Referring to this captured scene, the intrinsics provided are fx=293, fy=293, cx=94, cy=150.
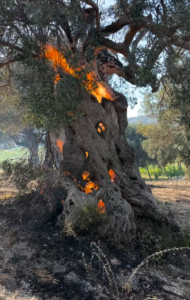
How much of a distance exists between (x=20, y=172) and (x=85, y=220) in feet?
8.47

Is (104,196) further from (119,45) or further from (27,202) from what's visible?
(119,45)

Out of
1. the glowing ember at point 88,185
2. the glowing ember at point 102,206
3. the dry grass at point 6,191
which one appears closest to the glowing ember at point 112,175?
the glowing ember at point 88,185

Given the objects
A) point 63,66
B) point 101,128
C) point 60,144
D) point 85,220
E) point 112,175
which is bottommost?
point 85,220

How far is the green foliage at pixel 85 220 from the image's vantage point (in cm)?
593

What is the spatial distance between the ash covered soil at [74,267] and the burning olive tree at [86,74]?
1.95 feet

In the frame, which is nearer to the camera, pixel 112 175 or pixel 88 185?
pixel 88 185

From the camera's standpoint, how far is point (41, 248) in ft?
18.6

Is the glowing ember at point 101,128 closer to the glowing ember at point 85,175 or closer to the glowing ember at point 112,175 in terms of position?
the glowing ember at point 112,175

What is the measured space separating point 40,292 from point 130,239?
2.43m

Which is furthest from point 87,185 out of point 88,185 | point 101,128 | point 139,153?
point 139,153

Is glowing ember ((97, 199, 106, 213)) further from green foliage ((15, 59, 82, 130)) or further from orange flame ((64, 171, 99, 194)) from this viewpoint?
green foliage ((15, 59, 82, 130))

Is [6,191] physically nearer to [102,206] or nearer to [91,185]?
[91,185]

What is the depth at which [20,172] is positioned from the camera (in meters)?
7.65

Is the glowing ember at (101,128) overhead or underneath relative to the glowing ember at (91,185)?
overhead
